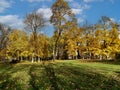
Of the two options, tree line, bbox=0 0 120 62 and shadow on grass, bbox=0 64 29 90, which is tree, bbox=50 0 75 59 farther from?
shadow on grass, bbox=0 64 29 90

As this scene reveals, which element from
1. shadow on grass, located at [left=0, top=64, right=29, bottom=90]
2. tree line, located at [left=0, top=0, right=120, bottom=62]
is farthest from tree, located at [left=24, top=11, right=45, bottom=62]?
shadow on grass, located at [left=0, top=64, right=29, bottom=90]

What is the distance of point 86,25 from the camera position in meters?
110

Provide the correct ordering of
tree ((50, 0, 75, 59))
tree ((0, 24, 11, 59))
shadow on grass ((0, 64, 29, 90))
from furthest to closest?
1. tree ((0, 24, 11, 59))
2. tree ((50, 0, 75, 59))
3. shadow on grass ((0, 64, 29, 90))

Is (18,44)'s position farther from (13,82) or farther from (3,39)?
(13,82)

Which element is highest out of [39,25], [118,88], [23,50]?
[39,25]

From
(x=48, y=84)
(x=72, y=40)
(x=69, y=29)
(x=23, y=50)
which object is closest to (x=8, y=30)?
(x=23, y=50)

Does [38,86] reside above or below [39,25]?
below

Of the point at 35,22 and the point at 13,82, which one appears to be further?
the point at 35,22

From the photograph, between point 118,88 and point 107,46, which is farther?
point 107,46

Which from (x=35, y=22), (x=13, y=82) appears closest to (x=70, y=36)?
(x=35, y=22)

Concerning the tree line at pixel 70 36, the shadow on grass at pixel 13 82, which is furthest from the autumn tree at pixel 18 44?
the shadow on grass at pixel 13 82

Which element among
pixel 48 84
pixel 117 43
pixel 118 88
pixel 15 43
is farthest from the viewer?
pixel 15 43

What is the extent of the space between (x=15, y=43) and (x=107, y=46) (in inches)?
1181

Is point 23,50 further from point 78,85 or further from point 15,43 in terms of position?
point 78,85
